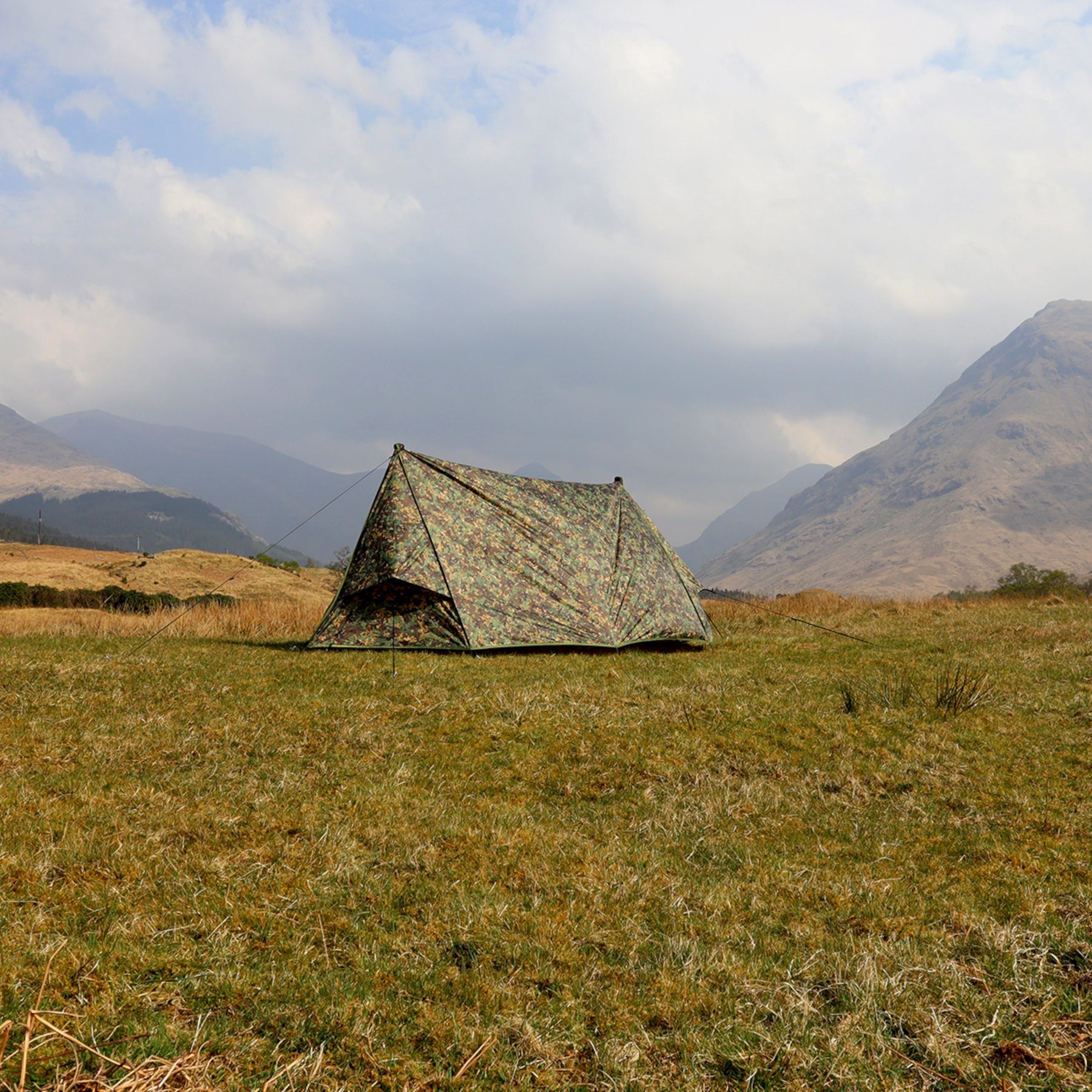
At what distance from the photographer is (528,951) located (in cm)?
488

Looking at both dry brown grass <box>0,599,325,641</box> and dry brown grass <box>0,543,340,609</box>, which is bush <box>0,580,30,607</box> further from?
dry brown grass <box>0,599,325,641</box>

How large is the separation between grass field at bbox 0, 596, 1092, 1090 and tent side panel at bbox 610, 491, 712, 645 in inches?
174

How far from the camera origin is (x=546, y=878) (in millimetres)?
5957

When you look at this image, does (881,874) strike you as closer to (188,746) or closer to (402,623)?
(188,746)

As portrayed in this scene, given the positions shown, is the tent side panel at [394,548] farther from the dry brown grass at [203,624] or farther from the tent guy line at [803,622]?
the tent guy line at [803,622]

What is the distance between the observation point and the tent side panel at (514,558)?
49.8 ft

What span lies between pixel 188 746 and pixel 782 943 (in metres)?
6.61

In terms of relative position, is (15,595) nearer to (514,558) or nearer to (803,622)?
(514,558)

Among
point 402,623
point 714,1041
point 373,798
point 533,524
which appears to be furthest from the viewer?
point 533,524

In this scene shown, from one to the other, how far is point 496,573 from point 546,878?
1003 cm

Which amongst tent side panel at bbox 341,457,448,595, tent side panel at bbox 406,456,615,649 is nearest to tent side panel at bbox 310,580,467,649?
tent side panel at bbox 341,457,448,595

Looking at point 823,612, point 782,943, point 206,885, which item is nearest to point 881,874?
point 782,943

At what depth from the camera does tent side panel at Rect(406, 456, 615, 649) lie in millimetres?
15172

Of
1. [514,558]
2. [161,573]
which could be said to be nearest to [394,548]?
[514,558]
